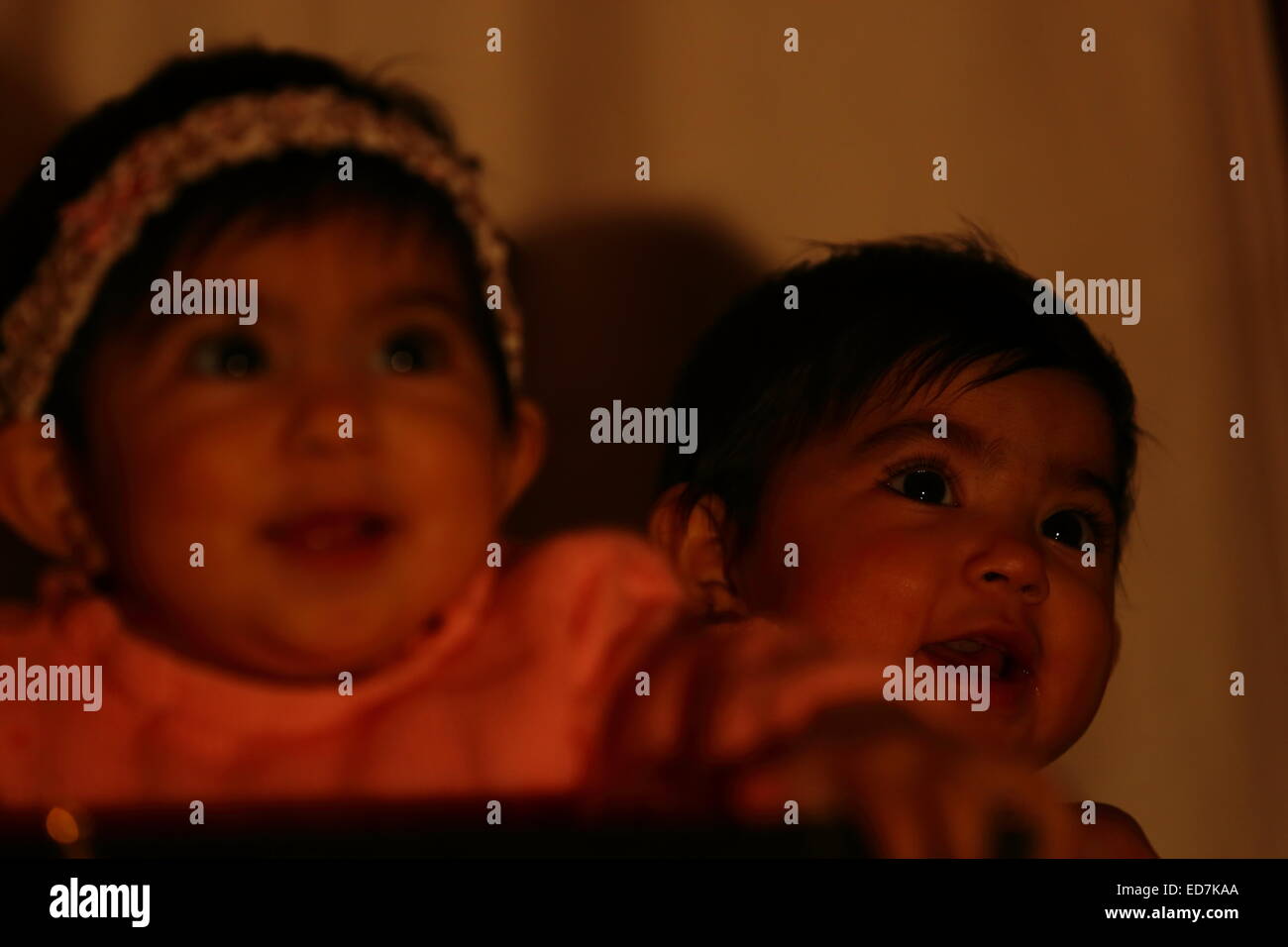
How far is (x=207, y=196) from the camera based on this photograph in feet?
2.39

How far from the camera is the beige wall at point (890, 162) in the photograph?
0.95 metres

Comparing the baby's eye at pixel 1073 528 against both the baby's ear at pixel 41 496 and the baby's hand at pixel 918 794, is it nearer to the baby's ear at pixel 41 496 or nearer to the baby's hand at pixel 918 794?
the baby's hand at pixel 918 794

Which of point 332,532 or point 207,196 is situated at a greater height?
point 207,196

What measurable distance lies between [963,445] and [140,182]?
514mm

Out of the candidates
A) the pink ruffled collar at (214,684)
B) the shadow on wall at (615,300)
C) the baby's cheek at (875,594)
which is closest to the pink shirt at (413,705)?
the pink ruffled collar at (214,684)

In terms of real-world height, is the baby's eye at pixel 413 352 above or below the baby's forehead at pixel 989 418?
above

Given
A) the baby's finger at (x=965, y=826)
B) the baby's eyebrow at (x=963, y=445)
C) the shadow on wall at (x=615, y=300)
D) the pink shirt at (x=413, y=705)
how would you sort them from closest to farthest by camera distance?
the baby's finger at (x=965, y=826) → the pink shirt at (x=413, y=705) → the baby's eyebrow at (x=963, y=445) → the shadow on wall at (x=615, y=300)

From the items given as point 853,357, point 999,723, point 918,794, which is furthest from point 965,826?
point 853,357

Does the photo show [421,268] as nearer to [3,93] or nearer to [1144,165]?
[3,93]

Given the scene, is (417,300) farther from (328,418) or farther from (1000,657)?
(1000,657)

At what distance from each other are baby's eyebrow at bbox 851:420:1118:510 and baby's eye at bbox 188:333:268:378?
14.6 inches

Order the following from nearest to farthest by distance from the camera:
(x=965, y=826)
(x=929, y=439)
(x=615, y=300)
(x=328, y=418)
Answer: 1. (x=965, y=826)
2. (x=328, y=418)
3. (x=929, y=439)
4. (x=615, y=300)

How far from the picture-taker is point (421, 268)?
2.48ft

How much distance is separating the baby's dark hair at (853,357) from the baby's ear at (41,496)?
1.22 ft
